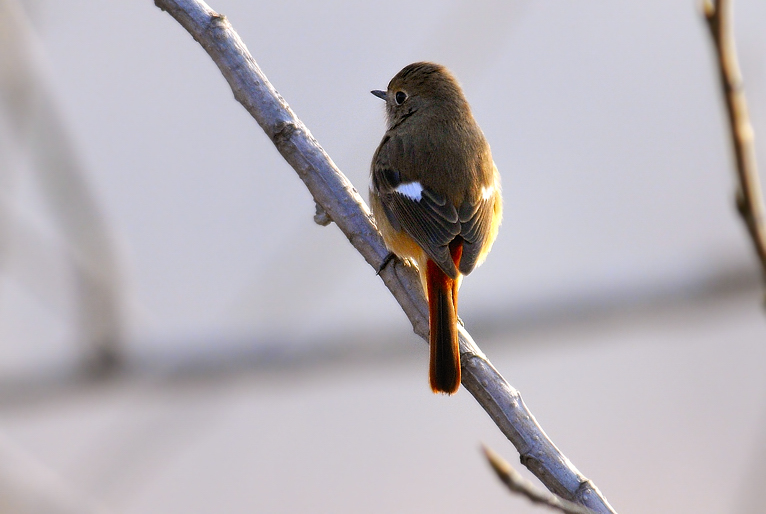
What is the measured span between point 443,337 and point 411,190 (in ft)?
3.68

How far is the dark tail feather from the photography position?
2537 mm

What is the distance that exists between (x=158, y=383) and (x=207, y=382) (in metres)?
0.19

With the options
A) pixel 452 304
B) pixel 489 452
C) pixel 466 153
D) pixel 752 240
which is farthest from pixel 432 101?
pixel 752 240

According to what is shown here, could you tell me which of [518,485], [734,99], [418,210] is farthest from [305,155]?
[734,99]

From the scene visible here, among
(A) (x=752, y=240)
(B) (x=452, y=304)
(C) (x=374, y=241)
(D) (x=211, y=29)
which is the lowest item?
(A) (x=752, y=240)

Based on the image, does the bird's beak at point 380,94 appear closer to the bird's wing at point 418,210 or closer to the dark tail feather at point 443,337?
the bird's wing at point 418,210

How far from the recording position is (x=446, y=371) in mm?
2541

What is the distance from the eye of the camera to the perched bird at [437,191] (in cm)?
284

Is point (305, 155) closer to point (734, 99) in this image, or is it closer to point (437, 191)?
point (437, 191)

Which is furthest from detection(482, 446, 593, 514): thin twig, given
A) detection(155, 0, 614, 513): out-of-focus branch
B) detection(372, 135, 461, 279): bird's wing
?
detection(372, 135, 461, 279): bird's wing

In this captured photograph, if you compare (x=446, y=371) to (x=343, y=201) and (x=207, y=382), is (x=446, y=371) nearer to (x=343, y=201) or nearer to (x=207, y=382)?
(x=343, y=201)

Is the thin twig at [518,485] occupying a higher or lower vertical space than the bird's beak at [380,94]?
lower

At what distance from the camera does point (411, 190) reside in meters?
3.61

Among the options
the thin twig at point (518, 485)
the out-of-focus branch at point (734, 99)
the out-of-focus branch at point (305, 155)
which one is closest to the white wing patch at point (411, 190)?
the out-of-focus branch at point (305, 155)
